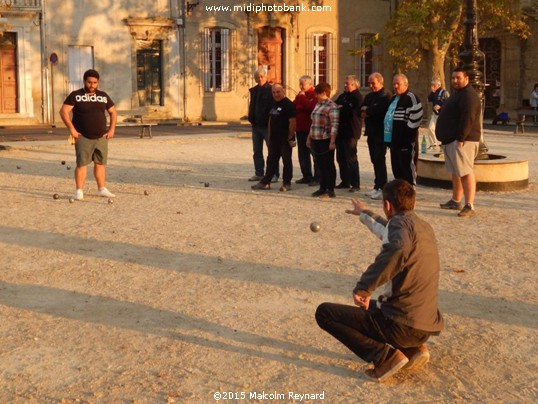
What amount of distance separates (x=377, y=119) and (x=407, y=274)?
734 centimetres

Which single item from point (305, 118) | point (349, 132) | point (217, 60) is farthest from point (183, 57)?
point (349, 132)

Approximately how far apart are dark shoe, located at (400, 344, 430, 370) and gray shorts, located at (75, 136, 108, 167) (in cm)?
769

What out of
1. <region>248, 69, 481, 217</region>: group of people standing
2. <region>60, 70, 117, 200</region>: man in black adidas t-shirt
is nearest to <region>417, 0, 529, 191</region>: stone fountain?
<region>248, 69, 481, 217</region>: group of people standing

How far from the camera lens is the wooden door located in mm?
35219

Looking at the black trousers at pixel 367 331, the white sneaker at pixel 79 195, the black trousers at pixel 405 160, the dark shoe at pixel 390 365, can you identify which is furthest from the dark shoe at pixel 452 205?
the dark shoe at pixel 390 365

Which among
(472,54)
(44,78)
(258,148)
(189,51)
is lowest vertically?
(258,148)

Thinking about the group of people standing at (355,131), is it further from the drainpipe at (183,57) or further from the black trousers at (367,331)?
the drainpipe at (183,57)

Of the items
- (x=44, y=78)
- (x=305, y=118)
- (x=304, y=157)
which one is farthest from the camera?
(x=44, y=78)

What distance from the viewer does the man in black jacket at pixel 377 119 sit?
39.3 feet

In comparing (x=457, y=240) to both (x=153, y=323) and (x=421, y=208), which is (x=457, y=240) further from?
(x=153, y=323)

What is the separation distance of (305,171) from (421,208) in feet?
9.36

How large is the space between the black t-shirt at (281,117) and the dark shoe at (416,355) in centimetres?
809

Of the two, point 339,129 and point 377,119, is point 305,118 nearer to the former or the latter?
point 339,129

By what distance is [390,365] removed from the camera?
5.05 metres
